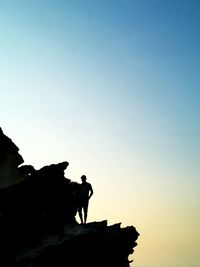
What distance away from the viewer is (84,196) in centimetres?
2677

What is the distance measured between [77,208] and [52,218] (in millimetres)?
2971

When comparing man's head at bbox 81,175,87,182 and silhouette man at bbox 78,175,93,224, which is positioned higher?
man's head at bbox 81,175,87,182

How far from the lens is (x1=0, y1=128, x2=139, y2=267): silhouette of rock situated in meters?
22.4

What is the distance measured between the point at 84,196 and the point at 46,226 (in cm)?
390

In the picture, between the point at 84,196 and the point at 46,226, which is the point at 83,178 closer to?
the point at 84,196

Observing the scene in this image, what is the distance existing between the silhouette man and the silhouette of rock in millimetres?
417

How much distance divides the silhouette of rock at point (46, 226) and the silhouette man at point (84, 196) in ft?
1.37

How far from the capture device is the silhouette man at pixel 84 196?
87.7 ft

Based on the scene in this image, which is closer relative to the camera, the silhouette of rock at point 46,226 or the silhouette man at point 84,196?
the silhouette of rock at point 46,226

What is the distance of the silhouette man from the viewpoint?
26.7 metres

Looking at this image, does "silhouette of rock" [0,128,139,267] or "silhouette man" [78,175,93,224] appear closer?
"silhouette of rock" [0,128,139,267]

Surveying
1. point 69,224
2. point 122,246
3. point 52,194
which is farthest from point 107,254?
point 52,194

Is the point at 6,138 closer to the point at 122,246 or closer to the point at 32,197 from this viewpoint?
the point at 32,197

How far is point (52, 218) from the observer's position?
24.3 metres
